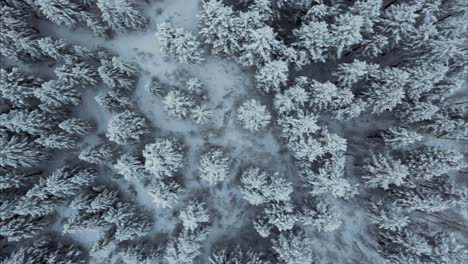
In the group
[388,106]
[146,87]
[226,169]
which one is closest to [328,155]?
[388,106]

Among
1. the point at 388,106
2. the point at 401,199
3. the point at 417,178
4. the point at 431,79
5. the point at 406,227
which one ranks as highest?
the point at 431,79

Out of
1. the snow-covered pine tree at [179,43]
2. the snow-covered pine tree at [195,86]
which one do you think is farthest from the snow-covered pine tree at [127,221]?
the snow-covered pine tree at [179,43]

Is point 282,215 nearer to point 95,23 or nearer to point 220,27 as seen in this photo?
point 220,27

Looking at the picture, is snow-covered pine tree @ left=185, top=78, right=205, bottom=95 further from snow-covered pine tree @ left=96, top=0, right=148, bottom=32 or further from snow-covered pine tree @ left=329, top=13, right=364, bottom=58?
snow-covered pine tree @ left=329, top=13, right=364, bottom=58

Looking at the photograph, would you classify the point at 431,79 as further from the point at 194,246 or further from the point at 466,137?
the point at 194,246

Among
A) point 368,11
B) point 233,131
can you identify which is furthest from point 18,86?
point 368,11

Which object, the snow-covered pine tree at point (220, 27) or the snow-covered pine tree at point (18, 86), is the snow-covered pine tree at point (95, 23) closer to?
the snow-covered pine tree at point (18, 86)
